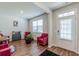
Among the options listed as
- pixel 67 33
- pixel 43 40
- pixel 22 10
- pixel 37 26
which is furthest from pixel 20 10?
pixel 67 33

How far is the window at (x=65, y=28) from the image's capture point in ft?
9.44

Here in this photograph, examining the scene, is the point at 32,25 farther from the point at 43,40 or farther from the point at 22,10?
the point at 43,40

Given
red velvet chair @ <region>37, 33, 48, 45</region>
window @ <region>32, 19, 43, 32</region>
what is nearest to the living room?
window @ <region>32, 19, 43, 32</region>

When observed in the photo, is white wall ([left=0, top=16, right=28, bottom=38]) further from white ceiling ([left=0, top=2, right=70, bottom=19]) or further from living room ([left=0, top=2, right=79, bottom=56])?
white ceiling ([left=0, top=2, right=70, bottom=19])

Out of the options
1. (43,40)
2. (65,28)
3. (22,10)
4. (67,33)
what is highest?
(22,10)

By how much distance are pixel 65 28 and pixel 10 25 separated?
5.88 feet

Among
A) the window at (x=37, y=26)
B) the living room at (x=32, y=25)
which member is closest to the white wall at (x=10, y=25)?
the living room at (x=32, y=25)

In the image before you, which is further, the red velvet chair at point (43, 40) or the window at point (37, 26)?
the red velvet chair at point (43, 40)

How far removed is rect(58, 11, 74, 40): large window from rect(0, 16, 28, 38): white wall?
1201 mm

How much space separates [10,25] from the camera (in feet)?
9.66

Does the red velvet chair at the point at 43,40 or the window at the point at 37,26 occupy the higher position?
the window at the point at 37,26

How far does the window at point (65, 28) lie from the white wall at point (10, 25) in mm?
1225

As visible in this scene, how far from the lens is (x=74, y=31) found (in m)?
2.77

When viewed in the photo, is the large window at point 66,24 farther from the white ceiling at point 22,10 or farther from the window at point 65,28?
the white ceiling at point 22,10
